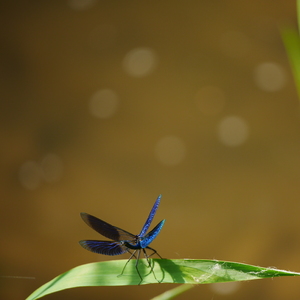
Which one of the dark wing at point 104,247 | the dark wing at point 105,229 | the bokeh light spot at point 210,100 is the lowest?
the dark wing at point 104,247

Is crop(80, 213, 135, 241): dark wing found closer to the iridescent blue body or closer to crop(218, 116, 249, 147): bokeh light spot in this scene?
the iridescent blue body

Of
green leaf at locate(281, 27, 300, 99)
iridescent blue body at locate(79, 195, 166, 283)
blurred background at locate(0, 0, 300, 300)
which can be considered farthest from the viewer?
blurred background at locate(0, 0, 300, 300)

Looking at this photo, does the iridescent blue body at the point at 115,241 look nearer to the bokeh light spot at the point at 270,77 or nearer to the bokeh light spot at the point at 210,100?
the bokeh light spot at the point at 210,100

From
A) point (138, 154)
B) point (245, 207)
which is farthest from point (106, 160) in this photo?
point (245, 207)

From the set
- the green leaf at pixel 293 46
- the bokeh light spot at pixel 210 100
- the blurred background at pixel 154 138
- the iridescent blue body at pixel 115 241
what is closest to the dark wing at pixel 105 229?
the iridescent blue body at pixel 115 241

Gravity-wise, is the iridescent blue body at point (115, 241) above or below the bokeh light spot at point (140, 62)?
below

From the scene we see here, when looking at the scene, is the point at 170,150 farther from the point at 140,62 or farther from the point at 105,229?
the point at 105,229

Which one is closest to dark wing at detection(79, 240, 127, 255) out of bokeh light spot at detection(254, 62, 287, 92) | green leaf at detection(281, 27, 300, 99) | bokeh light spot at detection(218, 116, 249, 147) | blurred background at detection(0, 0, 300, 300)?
green leaf at detection(281, 27, 300, 99)
